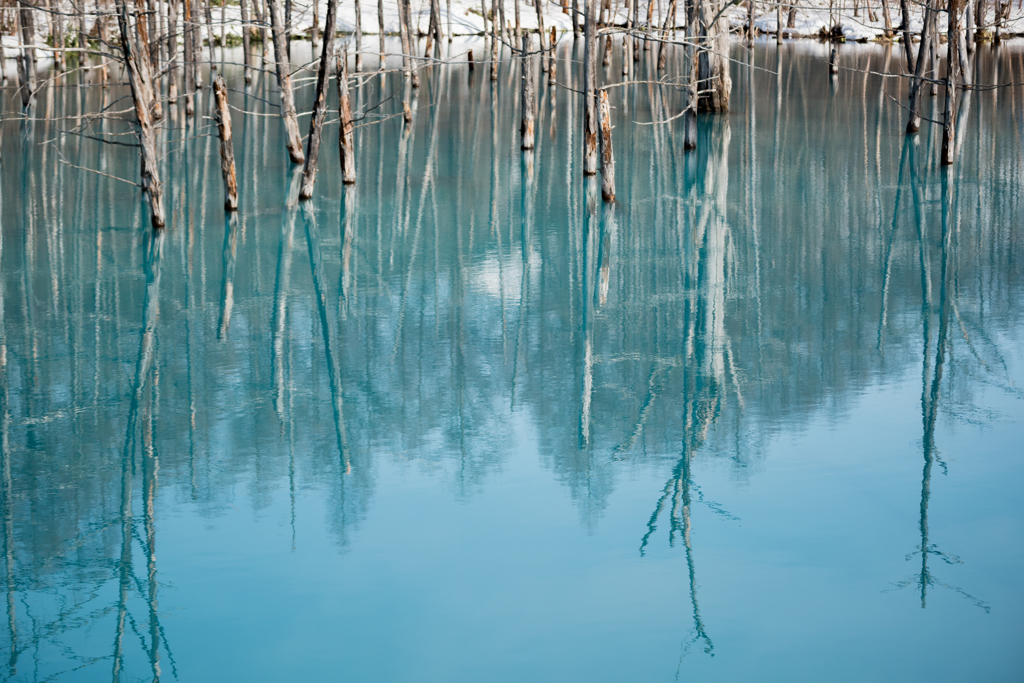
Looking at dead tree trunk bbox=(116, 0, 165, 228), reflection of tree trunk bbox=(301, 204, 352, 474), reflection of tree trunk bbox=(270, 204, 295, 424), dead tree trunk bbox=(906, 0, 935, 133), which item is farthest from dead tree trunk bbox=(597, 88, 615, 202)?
dead tree trunk bbox=(906, 0, 935, 133)

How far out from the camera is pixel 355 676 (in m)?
5.00

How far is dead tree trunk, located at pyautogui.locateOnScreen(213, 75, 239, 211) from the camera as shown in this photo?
1417 centimetres

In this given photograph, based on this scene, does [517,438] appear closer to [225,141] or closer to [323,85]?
[225,141]

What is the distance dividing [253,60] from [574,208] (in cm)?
2803

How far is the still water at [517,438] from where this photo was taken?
17.4 feet

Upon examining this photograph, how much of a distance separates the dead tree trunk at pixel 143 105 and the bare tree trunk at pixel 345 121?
9.62 feet

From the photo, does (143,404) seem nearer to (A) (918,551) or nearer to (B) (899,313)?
(A) (918,551)

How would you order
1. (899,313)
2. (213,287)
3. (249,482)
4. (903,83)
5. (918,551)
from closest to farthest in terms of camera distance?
1. (918,551)
2. (249,482)
3. (899,313)
4. (213,287)
5. (903,83)

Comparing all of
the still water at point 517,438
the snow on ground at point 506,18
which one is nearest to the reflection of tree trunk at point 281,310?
the still water at point 517,438

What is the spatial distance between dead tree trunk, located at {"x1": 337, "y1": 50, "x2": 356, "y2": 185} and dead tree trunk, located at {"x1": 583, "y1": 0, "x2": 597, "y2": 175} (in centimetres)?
368

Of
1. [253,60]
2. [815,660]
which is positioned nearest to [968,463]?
[815,660]

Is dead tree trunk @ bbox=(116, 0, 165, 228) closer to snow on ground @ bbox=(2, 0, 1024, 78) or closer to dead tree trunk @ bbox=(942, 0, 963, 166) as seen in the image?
dead tree trunk @ bbox=(942, 0, 963, 166)

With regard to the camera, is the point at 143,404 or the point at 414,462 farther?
the point at 143,404

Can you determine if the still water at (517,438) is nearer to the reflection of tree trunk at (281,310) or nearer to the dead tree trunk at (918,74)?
the reflection of tree trunk at (281,310)
